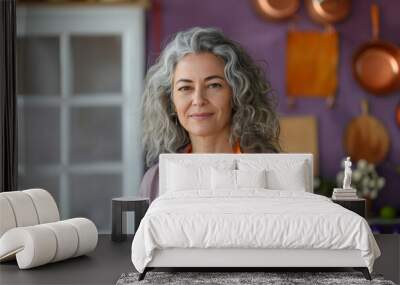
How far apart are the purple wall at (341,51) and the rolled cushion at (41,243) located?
2.85 metres

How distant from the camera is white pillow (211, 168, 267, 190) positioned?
5.09m

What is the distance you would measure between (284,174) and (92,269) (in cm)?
163

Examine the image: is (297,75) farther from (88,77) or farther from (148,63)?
(88,77)

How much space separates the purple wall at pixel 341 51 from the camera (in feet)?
22.1

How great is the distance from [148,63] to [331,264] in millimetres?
3221

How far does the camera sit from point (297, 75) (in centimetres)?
675

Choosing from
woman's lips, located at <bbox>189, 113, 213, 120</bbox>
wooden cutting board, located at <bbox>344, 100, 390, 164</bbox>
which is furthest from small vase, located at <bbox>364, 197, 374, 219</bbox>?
woman's lips, located at <bbox>189, 113, 213, 120</bbox>

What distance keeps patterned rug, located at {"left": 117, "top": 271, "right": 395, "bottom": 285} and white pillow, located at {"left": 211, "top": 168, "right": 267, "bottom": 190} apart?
1056 millimetres

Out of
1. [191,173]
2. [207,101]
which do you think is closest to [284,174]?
[191,173]

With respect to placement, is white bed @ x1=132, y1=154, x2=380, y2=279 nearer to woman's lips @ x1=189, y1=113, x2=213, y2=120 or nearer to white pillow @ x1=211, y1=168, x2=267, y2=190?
white pillow @ x1=211, y1=168, x2=267, y2=190

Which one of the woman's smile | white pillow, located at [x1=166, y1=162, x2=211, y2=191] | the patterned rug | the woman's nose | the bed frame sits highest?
the woman's nose

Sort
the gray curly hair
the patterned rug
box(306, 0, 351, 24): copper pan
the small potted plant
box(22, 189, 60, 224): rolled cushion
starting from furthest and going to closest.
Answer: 1. box(306, 0, 351, 24): copper pan
2. the small potted plant
3. the gray curly hair
4. box(22, 189, 60, 224): rolled cushion
5. the patterned rug

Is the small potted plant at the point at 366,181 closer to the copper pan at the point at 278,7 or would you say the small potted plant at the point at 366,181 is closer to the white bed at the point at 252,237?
the copper pan at the point at 278,7

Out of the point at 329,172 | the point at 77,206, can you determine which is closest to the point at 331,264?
the point at 329,172
